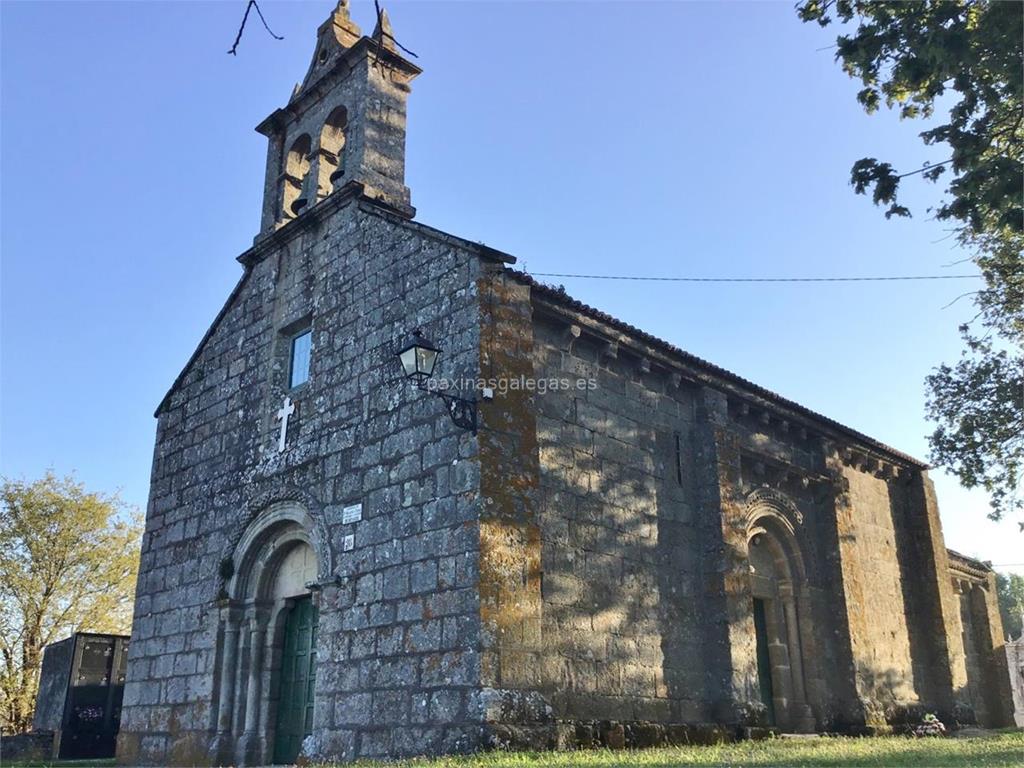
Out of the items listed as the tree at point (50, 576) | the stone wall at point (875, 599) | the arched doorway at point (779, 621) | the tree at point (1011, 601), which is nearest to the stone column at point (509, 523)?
the arched doorway at point (779, 621)

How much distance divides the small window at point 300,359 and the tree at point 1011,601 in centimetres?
5625

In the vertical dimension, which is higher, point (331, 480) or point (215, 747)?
point (331, 480)

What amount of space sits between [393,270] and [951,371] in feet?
35.1

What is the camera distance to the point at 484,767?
284 inches

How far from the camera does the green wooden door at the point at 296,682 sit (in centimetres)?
1133

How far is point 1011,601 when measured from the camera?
6059cm

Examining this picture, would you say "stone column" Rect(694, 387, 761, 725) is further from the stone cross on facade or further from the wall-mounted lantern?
the stone cross on facade

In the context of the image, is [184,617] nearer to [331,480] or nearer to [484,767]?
[331,480]

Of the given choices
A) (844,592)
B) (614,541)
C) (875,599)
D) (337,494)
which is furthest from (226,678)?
(875,599)

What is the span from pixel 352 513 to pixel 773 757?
524 cm

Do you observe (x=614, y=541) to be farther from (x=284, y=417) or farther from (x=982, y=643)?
(x=982, y=643)

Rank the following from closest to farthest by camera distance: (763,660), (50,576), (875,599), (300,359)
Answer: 1. (300,359)
2. (763,660)
3. (875,599)
4. (50,576)

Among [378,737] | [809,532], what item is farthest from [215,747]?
[809,532]

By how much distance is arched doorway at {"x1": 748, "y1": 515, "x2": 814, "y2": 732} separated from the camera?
1374 centimetres
